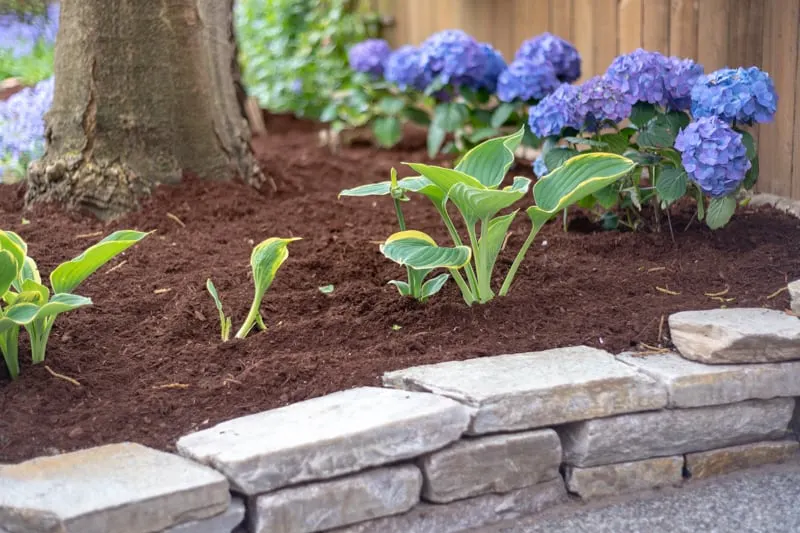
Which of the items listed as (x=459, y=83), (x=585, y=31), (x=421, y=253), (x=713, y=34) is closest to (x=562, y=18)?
(x=585, y=31)

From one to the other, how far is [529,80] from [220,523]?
2.59 metres

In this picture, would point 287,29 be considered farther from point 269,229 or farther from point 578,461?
point 578,461

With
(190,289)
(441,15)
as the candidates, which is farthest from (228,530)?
(441,15)

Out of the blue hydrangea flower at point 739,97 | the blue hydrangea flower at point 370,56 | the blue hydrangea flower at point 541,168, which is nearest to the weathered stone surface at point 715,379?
the blue hydrangea flower at point 739,97

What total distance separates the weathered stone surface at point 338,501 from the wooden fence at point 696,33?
2092 mm

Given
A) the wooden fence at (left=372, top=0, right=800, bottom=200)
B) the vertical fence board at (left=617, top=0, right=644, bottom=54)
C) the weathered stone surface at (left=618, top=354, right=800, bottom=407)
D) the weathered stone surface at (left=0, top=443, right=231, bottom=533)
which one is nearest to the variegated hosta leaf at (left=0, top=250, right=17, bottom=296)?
the weathered stone surface at (left=0, top=443, right=231, bottom=533)

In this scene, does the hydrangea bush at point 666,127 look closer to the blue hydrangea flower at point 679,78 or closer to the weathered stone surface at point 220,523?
the blue hydrangea flower at point 679,78

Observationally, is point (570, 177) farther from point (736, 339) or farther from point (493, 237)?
point (736, 339)

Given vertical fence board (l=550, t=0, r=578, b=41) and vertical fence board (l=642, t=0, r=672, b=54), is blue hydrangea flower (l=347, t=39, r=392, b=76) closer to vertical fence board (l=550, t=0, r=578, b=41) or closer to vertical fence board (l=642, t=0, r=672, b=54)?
vertical fence board (l=550, t=0, r=578, b=41)

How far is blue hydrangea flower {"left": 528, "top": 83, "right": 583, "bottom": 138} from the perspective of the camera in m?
3.34

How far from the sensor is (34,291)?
2.42 m

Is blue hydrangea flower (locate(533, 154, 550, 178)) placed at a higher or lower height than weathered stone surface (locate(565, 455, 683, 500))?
higher

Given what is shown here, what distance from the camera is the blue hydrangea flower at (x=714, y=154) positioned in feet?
9.84

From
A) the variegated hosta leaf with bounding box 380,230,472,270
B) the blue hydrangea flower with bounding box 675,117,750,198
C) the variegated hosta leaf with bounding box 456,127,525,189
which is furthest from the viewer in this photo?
the blue hydrangea flower with bounding box 675,117,750,198
